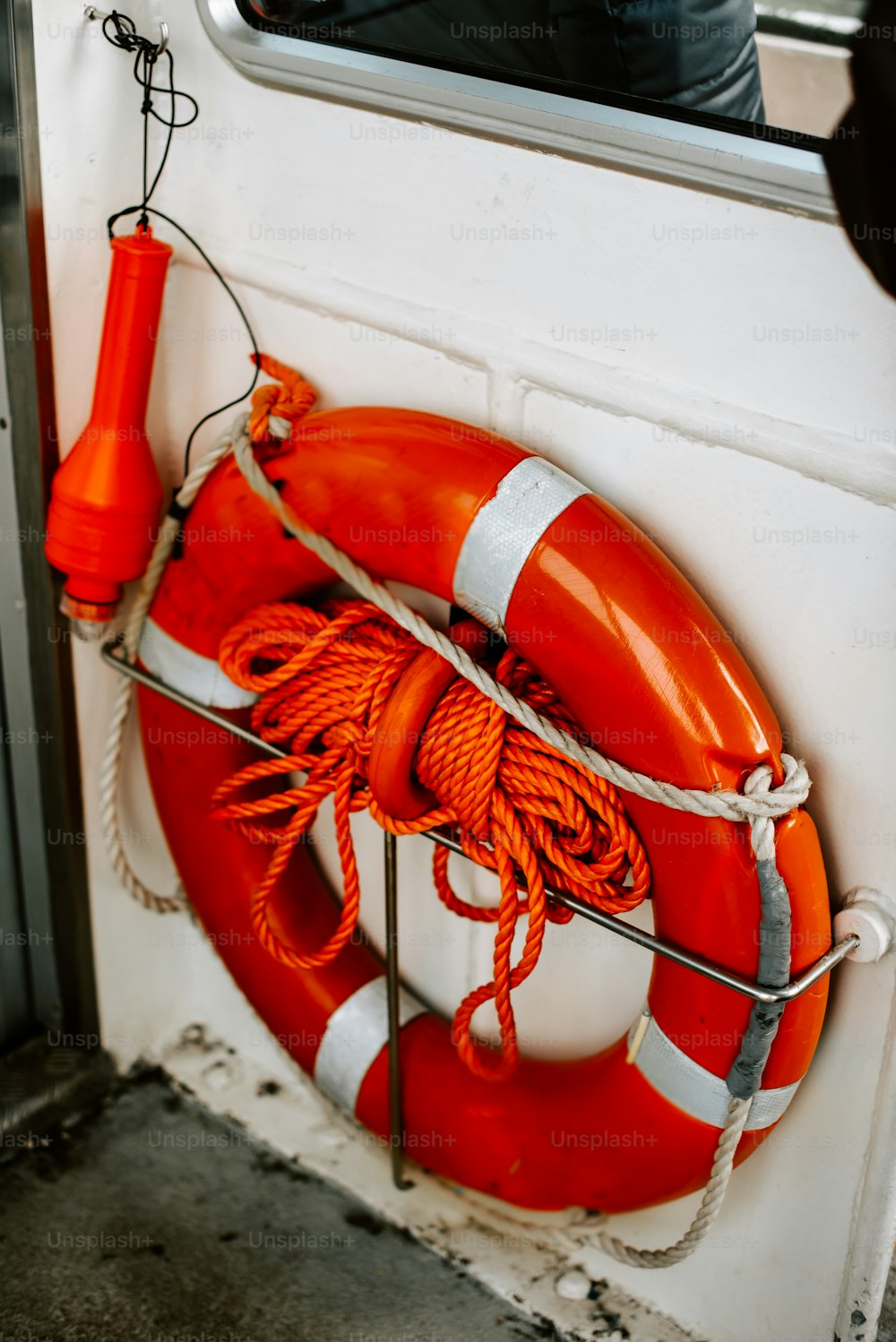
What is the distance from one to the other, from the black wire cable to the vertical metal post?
54 centimetres

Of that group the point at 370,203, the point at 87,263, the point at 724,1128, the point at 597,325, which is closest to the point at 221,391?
the point at 87,263

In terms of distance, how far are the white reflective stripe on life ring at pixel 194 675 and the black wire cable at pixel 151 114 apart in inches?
10.1

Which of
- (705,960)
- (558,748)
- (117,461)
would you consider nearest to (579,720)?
(558,748)

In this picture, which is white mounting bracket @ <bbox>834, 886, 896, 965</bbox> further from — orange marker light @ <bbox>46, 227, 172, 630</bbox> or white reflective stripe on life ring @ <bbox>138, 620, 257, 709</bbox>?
orange marker light @ <bbox>46, 227, 172, 630</bbox>

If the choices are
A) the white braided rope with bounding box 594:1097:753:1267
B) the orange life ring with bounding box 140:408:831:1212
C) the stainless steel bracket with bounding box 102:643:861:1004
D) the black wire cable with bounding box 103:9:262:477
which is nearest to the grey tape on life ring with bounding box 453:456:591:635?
the orange life ring with bounding box 140:408:831:1212

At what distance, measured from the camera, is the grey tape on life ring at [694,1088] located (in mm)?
1175

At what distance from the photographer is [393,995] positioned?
143 cm

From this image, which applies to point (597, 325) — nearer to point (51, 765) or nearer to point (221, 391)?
point (221, 391)

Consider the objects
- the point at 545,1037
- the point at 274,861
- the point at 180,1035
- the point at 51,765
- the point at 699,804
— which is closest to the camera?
the point at 699,804

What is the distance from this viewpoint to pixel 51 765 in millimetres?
1618

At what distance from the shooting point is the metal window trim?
3.30ft

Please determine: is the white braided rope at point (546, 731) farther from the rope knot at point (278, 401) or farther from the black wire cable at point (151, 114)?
the black wire cable at point (151, 114)

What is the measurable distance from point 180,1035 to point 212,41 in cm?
127

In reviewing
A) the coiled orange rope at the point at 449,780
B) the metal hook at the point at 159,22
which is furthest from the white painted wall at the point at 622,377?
the coiled orange rope at the point at 449,780
